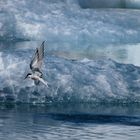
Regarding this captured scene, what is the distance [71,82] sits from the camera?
9.01 metres

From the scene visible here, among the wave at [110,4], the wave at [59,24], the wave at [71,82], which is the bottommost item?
the wave at [71,82]

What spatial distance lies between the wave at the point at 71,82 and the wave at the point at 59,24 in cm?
558

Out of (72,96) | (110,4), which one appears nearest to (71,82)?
(72,96)

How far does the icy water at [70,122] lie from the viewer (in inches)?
282

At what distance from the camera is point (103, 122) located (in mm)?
7848

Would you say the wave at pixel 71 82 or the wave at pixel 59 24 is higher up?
the wave at pixel 59 24

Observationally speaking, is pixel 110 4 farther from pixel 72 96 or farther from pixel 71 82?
pixel 72 96

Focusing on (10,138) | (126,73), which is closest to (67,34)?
(126,73)

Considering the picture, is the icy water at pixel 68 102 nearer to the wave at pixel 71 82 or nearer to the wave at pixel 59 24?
the wave at pixel 71 82

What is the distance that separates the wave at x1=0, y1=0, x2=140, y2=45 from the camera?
15.3 m

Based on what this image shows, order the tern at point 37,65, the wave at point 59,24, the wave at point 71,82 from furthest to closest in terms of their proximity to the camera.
→ the wave at point 59,24
the wave at point 71,82
the tern at point 37,65

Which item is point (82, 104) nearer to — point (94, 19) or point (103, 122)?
point (103, 122)

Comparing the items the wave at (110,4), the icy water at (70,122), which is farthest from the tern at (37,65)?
the wave at (110,4)

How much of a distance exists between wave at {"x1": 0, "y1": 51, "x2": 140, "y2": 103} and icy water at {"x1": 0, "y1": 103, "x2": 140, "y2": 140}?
21 centimetres
